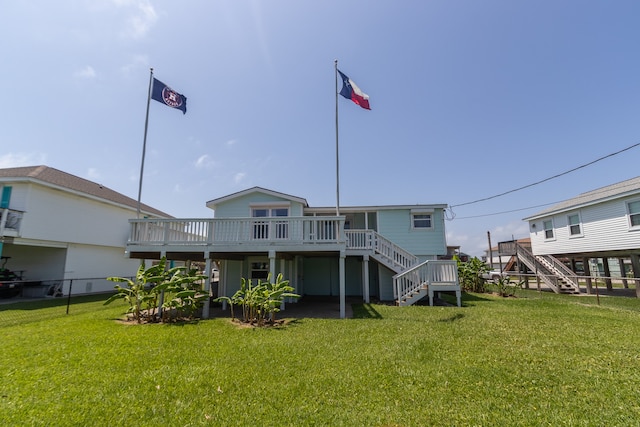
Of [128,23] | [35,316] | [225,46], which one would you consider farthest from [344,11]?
[35,316]

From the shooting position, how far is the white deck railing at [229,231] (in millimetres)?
9383

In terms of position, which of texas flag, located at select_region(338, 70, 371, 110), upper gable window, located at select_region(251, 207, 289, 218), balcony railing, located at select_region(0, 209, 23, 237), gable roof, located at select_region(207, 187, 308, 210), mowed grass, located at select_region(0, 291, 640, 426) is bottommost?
mowed grass, located at select_region(0, 291, 640, 426)

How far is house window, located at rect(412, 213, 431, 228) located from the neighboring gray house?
9537 mm

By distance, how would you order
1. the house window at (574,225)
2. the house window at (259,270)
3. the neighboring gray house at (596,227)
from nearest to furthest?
1. the house window at (259,270)
2. the neighboring gray house at (596,227)
3. the house window at (574,225)

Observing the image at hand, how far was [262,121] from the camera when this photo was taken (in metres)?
13.0

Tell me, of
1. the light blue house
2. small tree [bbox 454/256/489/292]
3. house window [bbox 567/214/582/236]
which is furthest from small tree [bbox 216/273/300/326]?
house window [bbox 567/214/582/236]

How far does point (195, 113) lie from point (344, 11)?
7.46 metres

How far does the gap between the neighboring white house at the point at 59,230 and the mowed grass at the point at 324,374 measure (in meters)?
8.06

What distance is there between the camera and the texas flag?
11555mm

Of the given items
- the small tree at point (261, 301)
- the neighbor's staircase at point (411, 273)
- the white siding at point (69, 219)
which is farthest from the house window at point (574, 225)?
the white siding at point (69, 219)

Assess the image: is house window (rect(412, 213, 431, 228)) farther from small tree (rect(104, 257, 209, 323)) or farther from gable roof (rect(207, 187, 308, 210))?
small tree (rect(104, 257, 209, 323))

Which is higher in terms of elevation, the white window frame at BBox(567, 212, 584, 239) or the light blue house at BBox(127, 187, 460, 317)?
the white window frame at BBox(567, 212, 584, 239)

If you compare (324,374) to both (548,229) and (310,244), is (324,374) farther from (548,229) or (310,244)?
(548,229)

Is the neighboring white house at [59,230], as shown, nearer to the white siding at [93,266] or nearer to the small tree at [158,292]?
the white siding at [93,266]
